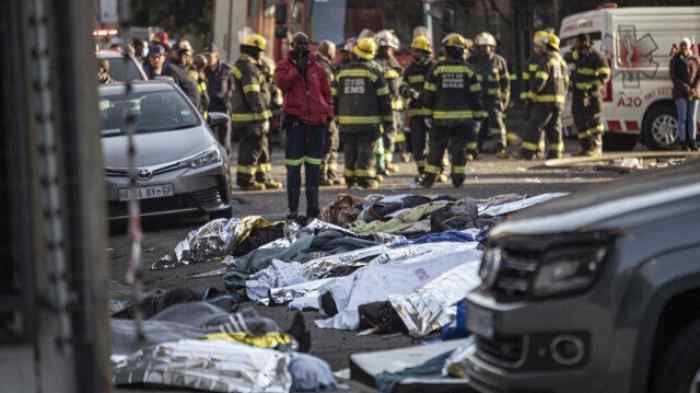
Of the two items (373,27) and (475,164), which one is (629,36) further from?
(373,27)

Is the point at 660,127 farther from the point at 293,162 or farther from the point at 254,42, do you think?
the point at 293,162

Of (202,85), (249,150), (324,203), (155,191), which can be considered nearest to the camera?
(155,191)

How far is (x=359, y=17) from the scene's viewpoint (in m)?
29.9

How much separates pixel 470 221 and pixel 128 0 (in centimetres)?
714

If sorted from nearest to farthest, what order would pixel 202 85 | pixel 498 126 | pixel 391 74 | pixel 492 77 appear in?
pixel 391 74 < pixel 202 85 < pixel 492 77 < pixel 498 126

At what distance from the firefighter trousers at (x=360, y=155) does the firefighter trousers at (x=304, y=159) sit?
293 centimetres

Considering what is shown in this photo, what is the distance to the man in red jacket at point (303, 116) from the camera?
15.7m

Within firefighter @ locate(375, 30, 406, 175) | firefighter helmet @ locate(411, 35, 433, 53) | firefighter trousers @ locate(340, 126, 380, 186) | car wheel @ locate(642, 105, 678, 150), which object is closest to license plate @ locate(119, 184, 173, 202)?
firefighter trousers @ locate(340, 126, 380, 186)

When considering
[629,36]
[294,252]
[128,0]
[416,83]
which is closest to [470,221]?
[294,252]

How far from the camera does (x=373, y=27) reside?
29781 mm

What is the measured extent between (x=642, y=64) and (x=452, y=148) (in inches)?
303

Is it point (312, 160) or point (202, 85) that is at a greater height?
point (202, 85)

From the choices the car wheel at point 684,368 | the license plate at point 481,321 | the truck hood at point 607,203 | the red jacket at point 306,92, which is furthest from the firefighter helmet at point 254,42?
the car wheel at point 684,368

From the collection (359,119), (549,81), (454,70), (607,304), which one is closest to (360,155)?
(359,119)
